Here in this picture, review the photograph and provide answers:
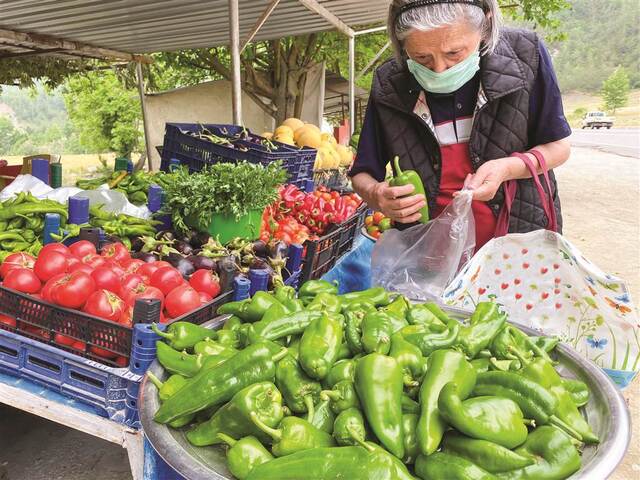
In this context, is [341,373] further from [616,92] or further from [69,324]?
[616,92]

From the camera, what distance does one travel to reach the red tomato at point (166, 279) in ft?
8.14

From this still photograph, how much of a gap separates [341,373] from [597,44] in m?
138

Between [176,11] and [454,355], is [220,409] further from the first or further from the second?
[176,11]

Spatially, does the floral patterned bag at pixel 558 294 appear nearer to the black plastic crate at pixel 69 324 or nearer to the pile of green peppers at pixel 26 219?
the black plastic crate at pixel 69 324

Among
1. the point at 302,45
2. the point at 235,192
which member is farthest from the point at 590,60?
the point at 235,192

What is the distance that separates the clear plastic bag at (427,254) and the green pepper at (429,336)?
748 millimetres

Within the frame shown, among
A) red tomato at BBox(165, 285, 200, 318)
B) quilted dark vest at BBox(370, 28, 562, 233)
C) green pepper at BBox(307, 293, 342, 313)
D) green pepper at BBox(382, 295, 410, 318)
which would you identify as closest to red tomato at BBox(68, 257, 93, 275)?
red tomato at BBox(165, 285, 200, 318)

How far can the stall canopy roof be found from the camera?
7500 mm

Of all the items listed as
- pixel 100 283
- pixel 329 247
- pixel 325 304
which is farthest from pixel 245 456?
pixel 329 247

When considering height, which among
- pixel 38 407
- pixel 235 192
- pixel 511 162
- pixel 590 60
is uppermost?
pixel 590 60

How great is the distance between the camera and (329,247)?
369 cm

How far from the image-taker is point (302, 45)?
1379 cm

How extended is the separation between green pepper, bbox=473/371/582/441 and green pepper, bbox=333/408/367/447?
37 centimetres

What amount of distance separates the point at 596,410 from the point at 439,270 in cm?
117
